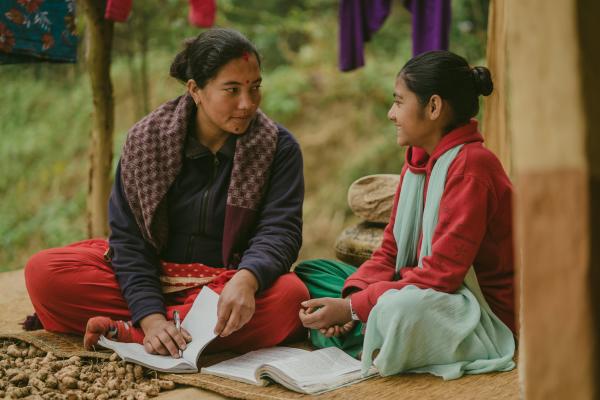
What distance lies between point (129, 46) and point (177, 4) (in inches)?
26.9

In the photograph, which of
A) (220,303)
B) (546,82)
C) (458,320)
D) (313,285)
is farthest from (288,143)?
(546,82)

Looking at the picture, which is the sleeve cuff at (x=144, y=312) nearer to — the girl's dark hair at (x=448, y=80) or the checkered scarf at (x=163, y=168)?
the checkered scarf at (x=163, y=168)

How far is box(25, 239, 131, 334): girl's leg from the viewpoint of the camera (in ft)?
9.39

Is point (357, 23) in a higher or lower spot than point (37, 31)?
higher

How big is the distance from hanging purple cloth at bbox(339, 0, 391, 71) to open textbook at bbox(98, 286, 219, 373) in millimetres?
2531

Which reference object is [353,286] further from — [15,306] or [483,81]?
[15,306]

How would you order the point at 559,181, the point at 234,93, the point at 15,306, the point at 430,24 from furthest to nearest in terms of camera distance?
the point at 430,24 → the point at 15,306 → the point at 234,93 → the point at 559,181

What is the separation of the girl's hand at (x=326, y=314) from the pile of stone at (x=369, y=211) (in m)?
1.28

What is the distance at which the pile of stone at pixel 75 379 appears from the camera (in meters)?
2.41

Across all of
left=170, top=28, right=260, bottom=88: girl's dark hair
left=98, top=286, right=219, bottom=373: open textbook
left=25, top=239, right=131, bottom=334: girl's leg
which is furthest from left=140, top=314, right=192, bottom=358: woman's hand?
left=170, top=28, right=260, bottom=88: girl's dark hair

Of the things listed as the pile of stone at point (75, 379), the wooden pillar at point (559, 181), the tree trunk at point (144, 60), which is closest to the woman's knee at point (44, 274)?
the pile of stone at point (75, 379)

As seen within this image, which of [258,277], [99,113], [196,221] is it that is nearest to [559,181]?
[258,277]

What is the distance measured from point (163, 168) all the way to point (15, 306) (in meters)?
1.29

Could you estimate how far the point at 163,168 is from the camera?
293cm
